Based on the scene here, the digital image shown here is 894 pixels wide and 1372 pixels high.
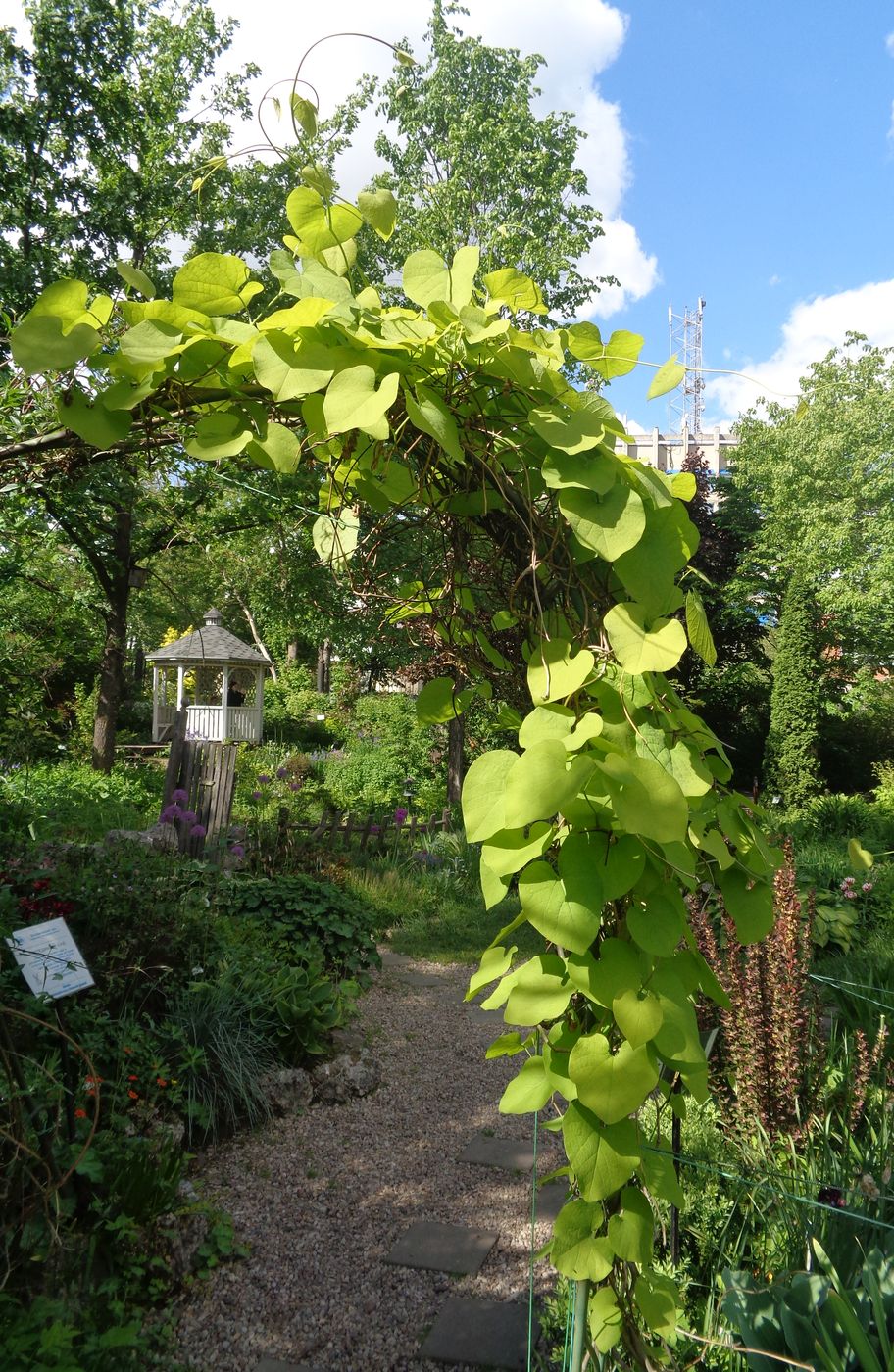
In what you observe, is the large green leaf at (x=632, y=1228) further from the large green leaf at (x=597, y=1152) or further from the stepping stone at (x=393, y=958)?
the stepping stone at (x=393, y=958)

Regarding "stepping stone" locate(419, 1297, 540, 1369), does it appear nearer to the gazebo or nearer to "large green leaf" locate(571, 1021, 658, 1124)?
"large green leaf" locate(571, 1021, 658, 1124)

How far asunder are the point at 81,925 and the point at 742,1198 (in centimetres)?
256

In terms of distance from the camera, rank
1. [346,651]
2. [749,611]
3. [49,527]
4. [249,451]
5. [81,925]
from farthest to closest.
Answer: [749,611] → [346,651] → [49,527] → [81,925] → [249,451]

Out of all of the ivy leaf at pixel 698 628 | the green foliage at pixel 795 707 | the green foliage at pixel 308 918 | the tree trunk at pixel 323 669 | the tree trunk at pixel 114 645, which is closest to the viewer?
the ivy leaf at pixel 698 628

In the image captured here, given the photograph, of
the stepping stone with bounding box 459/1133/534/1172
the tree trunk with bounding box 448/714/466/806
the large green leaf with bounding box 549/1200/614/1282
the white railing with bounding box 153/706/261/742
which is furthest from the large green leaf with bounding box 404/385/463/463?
the white railing with bounding box 153/706/261/742

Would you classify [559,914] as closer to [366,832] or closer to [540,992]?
[540,992]

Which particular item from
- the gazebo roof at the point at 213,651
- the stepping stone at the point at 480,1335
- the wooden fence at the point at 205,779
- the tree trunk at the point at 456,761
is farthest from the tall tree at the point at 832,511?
the stepping stone at the point at 480,1335

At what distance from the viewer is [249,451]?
3.72ft

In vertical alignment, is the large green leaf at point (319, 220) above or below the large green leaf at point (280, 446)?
above

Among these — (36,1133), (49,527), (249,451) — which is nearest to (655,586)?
(249,451)

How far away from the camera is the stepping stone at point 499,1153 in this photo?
322 centimetres

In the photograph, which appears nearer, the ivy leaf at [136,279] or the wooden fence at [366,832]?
the ivy leaf at [136,279]

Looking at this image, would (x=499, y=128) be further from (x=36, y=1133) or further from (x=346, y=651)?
(x=36, y=1133)

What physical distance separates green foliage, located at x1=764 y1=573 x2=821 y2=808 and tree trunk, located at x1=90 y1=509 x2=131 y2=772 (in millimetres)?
9026
